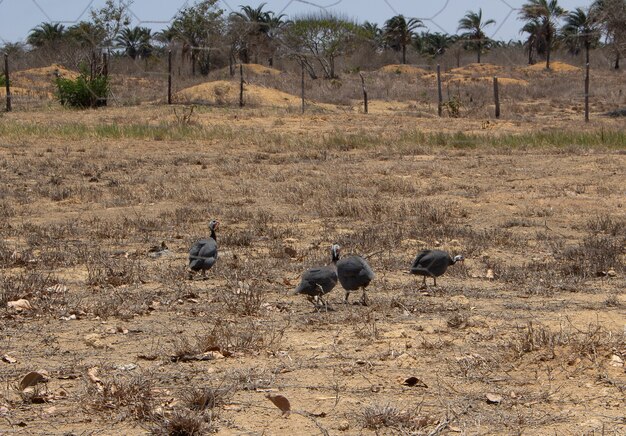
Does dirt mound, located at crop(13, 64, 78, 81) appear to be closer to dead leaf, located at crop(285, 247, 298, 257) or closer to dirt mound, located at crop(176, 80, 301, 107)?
dirt mound, located at crop(176, 80, 301, 107)

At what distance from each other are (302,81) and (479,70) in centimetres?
2439

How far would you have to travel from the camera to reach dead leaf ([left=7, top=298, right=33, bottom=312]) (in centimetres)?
600

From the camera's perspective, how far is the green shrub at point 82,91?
89.1 feet

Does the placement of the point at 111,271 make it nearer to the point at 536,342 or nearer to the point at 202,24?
the point at 536,342

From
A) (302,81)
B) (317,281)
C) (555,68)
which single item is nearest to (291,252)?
(317,281)

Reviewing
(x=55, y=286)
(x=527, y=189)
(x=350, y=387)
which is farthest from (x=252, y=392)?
(x=527, y=189)

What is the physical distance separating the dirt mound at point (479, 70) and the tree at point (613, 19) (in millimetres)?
17919

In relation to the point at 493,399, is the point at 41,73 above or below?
above

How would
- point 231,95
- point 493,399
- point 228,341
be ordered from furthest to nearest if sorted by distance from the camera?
point 231,95, point 228,341, point 493,399

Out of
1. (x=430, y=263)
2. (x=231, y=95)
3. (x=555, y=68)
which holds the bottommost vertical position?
(x=430, y=263)

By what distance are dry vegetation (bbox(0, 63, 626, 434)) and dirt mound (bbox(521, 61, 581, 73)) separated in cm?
3574

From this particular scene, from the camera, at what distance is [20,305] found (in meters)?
6.04

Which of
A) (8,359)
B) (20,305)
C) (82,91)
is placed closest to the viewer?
(8,359)

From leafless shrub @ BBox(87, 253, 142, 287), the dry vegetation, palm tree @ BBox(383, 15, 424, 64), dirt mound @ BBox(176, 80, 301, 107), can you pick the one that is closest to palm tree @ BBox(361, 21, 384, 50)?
palm tree @ BBox(383, 15, 424, 64)
